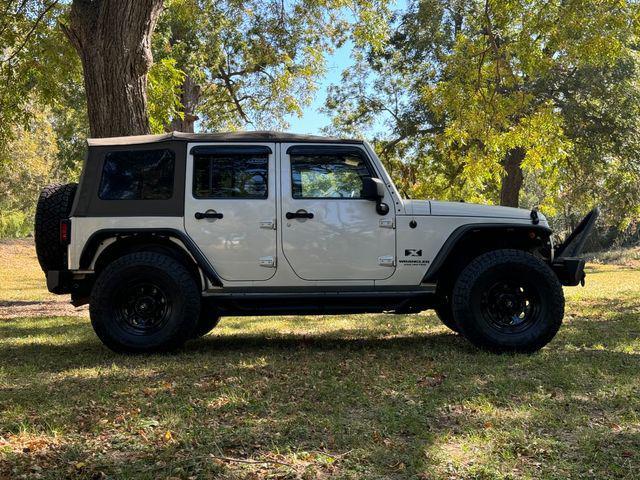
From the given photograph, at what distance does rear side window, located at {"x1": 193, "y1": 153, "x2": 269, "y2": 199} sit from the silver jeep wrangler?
0.01 metres

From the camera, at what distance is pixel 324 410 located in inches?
156

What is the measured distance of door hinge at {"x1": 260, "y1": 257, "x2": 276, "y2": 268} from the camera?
229 inches

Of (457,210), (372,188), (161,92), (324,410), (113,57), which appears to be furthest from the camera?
(161,92)

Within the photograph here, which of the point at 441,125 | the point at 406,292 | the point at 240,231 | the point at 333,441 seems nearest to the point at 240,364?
the point at 240,231

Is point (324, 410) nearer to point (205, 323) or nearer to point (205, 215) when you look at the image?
point (205, 215)

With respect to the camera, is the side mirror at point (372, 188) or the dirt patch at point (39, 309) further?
the dirt patch at point (39, 309)

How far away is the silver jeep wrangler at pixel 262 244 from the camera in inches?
225

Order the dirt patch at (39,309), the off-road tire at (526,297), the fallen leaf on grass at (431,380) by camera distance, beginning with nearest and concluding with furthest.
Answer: the fallen leaf on grass at (431,380) < the off-road tire at (526,297) < the dirt patch at (39,309)

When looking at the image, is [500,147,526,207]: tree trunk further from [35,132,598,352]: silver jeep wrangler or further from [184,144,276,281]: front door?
[184,144,276,281]: front door

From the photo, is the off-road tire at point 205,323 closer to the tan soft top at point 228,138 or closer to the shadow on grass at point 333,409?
the shadow on grass at point 333,409

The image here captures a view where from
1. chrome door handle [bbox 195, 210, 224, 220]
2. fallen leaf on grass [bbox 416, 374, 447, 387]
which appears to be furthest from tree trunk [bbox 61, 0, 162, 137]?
fallen leaf on grass [bbox 416, 374, 447, 387]

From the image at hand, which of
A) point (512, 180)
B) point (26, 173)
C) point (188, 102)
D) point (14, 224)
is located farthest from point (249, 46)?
point (14, 224)

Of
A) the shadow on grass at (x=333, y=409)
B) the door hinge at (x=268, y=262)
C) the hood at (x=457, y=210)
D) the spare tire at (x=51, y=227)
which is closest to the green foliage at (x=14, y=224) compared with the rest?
the spare tire at (x=51, y=227)

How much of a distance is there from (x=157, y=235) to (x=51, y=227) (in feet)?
3.27
